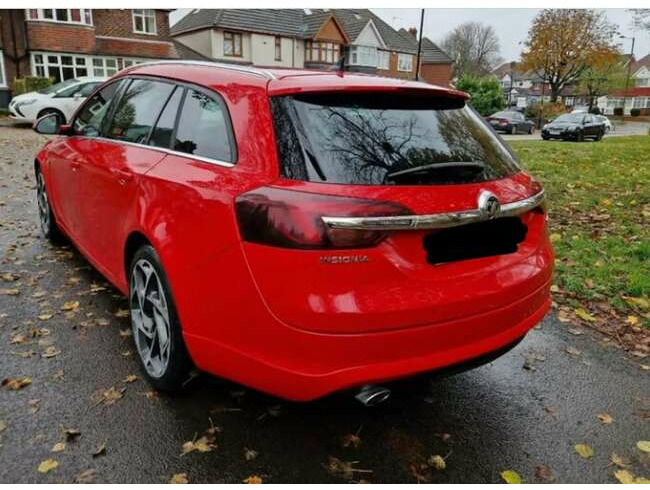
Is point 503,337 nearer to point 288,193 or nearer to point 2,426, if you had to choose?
point 288,193

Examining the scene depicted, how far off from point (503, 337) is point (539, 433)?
654 mm

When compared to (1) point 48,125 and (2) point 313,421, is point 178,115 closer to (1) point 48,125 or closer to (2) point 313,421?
(2) point 313,421

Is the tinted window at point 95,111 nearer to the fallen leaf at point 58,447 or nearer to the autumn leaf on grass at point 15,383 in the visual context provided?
the autumn leaf on grass at point 15,383

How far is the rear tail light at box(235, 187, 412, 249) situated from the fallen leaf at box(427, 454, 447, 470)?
1144 mm

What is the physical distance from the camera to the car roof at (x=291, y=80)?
2.52 m

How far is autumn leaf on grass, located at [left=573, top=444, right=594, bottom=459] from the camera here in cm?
267

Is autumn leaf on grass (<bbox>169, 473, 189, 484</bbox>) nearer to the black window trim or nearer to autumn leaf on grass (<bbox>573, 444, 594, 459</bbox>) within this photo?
the black window trim

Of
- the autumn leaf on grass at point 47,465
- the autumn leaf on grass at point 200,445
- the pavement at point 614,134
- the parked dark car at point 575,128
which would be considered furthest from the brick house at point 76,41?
the autumn leaf on grass at point 200,445

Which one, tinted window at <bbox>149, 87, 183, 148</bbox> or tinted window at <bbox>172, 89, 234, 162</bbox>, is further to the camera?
tinted window at <bbox>149, 87, 183, 148</bbox>

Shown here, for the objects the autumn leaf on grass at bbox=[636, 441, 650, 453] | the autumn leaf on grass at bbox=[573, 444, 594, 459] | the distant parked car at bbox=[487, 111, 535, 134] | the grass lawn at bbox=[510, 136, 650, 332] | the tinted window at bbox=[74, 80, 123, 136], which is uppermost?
the tinted window at bbox=[74, 80, 123, 136]

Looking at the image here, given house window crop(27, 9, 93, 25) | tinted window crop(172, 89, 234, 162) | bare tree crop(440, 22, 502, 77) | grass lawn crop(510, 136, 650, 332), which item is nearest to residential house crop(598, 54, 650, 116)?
bare tree crop(440, 22, 502, 77)

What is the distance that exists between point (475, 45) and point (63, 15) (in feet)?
205

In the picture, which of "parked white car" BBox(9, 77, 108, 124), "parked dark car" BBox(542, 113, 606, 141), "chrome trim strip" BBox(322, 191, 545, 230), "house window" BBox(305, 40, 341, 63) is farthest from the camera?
"house window" BBox(305, 40, 341, 63)

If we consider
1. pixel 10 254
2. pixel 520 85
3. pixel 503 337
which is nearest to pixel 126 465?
pixel 503 337
